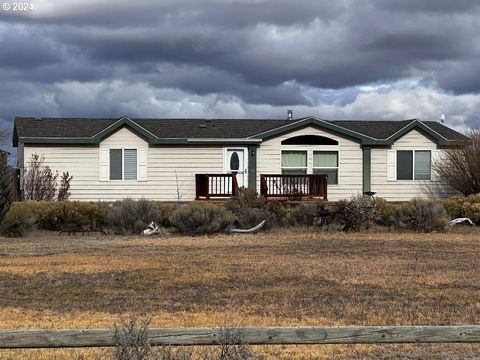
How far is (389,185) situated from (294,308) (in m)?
20.4

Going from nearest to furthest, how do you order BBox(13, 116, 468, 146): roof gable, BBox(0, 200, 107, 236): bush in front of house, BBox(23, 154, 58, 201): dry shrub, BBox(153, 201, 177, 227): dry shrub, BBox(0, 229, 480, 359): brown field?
BBox(0, 229, 480, 359): brown field < BBox(0, 200, 107, 236): bush in front of house < BBox(153, 201, 177, 227): dry shrub < BBox(23, 154, 58, 201): dry shrub < BBox(13, 116, 468, 146): roof gable

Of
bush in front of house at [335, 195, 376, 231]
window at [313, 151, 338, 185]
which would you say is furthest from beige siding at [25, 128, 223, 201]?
bush in front of house at [335, 195, 376, 231]

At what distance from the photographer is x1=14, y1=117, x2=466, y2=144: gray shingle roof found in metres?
29.0

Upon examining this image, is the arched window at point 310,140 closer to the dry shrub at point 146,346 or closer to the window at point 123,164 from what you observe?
the window at point 123,164

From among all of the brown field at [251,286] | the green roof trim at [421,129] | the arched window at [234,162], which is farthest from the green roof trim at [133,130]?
the brown field at [251,286]

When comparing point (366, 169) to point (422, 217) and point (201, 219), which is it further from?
point (201, 219)

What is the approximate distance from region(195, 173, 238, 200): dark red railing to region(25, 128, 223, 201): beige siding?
0.97 metres

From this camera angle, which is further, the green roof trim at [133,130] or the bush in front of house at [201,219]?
the green roof trim at [133,130]

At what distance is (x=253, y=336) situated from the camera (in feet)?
20.1

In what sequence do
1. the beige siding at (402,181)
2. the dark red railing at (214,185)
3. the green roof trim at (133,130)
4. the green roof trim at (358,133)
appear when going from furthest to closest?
1. the beige siding at (402,181)
2. the green roof trim at (358,133)
3. the green roof trim at (133,130)
4. the dark red railing at (214,185)

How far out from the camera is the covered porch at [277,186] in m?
27.1

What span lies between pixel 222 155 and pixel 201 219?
6938 millimetres

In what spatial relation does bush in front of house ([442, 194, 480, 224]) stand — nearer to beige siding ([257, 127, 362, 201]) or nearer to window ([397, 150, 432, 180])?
window ([397, 150, 432, 180])

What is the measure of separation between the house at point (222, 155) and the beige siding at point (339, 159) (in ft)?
0.13
